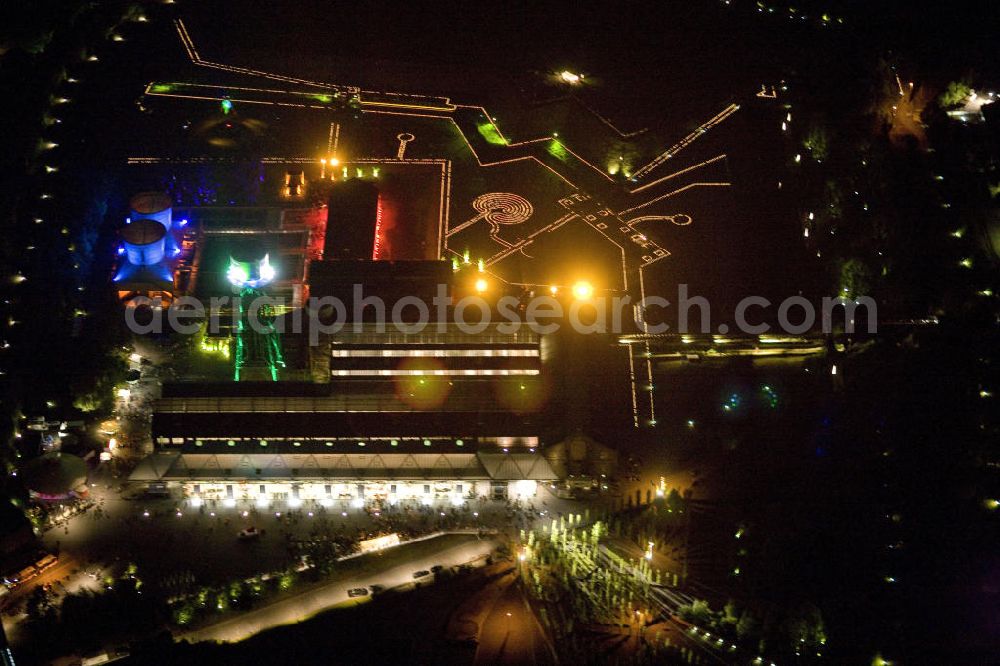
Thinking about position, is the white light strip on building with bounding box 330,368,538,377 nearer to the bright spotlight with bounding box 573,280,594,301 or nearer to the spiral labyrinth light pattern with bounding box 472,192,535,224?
the bright spotlight with bounding box 573,280,594,301

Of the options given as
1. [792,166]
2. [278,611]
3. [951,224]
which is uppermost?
[792,166]

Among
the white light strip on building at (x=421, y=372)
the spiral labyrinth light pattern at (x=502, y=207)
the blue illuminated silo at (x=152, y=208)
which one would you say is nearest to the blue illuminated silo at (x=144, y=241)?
the blue illuminated silo at (x=152, y=208)

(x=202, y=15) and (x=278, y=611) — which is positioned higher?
(x=202, y=15)

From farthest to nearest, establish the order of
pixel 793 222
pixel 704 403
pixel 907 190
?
pixel 793 222, pixel 907 190, pixel 704 403

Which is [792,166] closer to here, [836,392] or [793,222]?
[793,222]

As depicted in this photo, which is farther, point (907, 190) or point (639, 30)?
point (639, 30)

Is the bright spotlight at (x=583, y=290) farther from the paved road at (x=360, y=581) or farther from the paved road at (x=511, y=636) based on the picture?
the paved road at (x=511, y=636)

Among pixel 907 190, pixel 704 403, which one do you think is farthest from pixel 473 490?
pixel 907 190

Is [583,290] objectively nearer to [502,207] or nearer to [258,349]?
[502,207]
